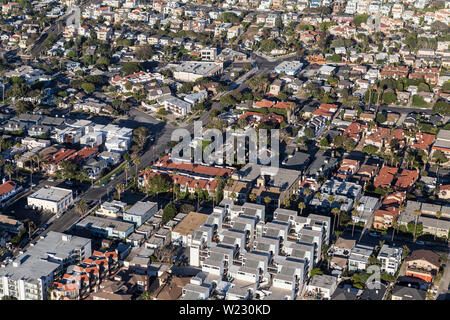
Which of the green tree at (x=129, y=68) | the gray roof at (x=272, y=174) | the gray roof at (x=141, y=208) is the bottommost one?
the gray roof at (x=141, y=208)

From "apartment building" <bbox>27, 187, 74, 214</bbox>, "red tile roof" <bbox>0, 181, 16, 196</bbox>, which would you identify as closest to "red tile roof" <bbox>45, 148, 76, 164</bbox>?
"red tile roof" <bbox>0, 181, 16, 196</bbox>

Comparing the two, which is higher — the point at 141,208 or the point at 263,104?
the point at 263,104

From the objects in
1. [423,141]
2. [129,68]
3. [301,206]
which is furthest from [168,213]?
[129,68]

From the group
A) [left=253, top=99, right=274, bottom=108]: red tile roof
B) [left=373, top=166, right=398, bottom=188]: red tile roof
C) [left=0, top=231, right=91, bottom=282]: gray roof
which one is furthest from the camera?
[left=253, top=99, right=274, bottom=108]: red tile roof

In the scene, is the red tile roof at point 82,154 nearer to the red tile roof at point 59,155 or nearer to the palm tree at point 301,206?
the red tile roof at point 59,155

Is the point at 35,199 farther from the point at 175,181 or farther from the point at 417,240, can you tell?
the point at 417,240

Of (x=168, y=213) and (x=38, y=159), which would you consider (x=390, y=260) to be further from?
(x=38, y=159)

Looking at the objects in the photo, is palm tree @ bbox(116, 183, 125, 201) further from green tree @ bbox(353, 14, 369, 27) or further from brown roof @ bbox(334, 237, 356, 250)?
green tree @ bbox(353, 14, 369, 27)

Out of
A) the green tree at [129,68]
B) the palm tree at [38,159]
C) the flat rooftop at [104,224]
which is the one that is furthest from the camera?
the green tree at [129,68]

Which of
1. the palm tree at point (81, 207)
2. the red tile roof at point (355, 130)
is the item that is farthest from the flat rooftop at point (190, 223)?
the red tile roof at point (355, 130)
